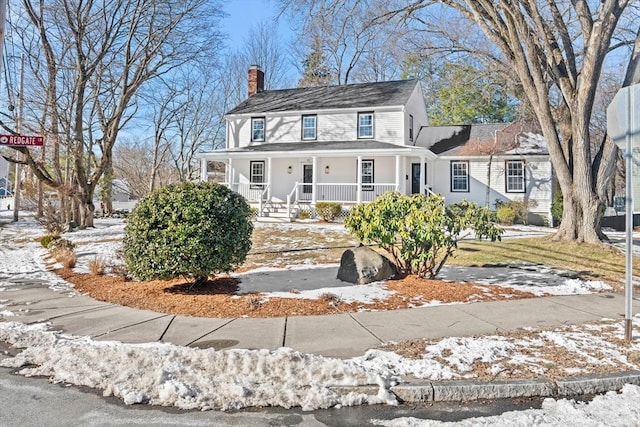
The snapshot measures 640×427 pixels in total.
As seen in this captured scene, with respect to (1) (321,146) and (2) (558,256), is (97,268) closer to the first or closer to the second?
(2) (558,256)

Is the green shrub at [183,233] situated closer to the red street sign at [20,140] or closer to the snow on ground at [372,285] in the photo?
the snow on ground at [372,285]

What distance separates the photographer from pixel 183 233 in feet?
20.9

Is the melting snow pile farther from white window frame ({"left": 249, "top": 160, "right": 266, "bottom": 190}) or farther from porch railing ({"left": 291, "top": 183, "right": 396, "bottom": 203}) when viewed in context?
white window frame ({"left": 249, "top": 160, "right": 266, "bottom": 190})

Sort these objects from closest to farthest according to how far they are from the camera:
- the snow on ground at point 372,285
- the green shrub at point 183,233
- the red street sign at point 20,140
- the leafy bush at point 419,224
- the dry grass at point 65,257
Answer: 1. the red street sign at point 20,140
2. the green shrub at point 183,233
3. the snow on ground at point 372,285
4. the leafy bush at point 419,224
5. the dry grass at point 65,257

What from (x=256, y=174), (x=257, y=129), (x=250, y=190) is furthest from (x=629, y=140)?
(x=257, y=129)

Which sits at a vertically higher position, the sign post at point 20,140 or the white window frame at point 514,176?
the white window frame at point 514,176

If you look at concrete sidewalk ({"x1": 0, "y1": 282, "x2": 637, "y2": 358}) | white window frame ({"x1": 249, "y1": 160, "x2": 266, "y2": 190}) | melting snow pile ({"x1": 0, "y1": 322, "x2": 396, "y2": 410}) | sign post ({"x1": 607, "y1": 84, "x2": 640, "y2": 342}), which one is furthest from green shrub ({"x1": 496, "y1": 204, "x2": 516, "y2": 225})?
melting snow pile ({"x1": 0, "y1": 322, "x2": 396, "y2": 410})

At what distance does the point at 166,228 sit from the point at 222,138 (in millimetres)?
34257

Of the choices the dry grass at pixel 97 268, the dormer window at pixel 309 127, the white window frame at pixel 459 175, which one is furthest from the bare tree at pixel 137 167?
the dry grass at pixel 97 268

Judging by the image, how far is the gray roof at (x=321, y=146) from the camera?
Result: 2019 cm

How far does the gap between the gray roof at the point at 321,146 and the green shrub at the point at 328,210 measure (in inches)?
117

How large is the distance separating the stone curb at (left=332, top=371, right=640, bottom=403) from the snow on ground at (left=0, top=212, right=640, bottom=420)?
4.1 inches

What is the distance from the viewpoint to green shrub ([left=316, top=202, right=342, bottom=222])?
1912cm

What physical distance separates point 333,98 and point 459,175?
810 cm
